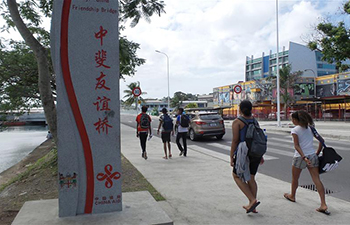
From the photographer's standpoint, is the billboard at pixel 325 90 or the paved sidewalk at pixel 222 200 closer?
the paved sidewalk at pixel 222 200

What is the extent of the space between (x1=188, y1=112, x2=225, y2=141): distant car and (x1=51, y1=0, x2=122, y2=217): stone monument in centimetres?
1012

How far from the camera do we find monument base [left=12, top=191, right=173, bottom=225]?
3.28 meters

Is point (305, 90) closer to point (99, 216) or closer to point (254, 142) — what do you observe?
point (254, 142)

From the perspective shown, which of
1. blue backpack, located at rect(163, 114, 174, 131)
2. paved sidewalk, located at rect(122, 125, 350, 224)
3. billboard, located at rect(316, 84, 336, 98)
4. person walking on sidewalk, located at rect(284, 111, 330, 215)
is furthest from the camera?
billboard, located at rect(316, 84, 336, 98)

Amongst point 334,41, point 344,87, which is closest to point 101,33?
point 334,41

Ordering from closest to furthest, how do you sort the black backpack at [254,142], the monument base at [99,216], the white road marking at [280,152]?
the monument base at [99,216] → the black backpack at [254,142] → the white road marking at [280,152]

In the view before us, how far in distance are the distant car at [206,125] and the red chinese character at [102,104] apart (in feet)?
33.3

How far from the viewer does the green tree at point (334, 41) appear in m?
14.7

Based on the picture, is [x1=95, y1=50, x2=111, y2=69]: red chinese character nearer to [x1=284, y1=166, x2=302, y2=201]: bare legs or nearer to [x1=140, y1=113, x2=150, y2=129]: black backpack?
[x1=284, y1=166, x2=302, y2=201]: bare legs

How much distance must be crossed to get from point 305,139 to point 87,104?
3308 mm

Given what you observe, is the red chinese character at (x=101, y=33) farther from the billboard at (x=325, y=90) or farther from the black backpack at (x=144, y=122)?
the billboard at (x=325, y=90)

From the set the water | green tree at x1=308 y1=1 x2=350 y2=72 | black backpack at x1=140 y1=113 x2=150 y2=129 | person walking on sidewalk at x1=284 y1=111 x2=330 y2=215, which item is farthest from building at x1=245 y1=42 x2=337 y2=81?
person walking on sidewalk at x1=284 y1=111 x2=330 y2=215

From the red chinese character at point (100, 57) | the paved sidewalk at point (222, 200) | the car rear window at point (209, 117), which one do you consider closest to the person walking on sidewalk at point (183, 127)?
the paved sidewalk at point (222, 200)

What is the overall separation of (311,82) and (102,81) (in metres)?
43.3
